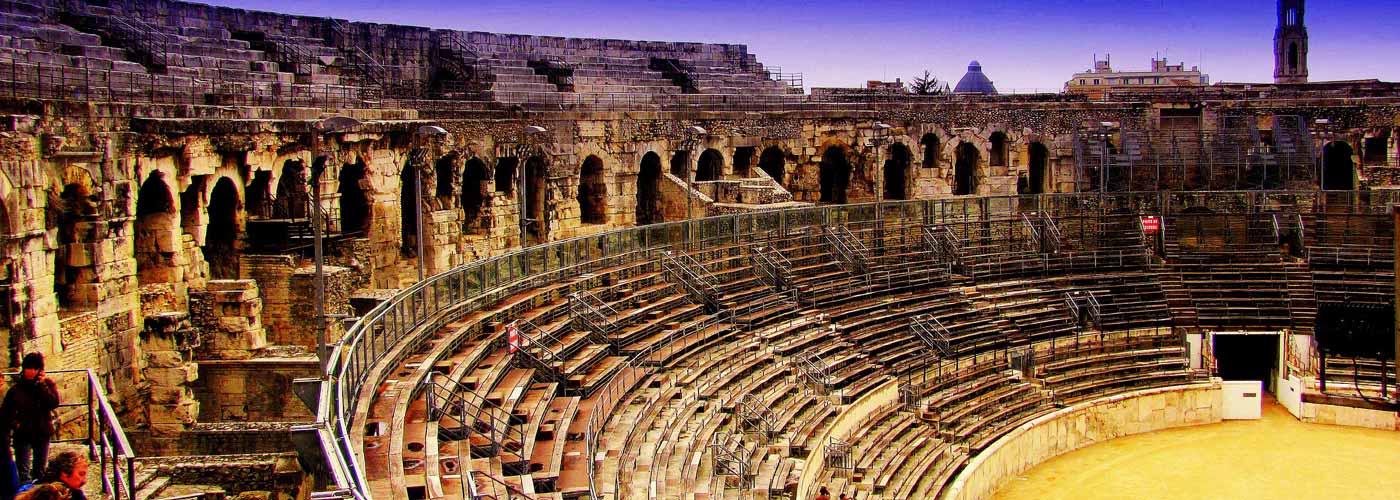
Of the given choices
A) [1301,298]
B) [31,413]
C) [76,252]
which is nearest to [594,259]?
[76,252]

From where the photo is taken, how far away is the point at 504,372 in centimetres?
2050

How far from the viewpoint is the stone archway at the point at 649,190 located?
132 feet

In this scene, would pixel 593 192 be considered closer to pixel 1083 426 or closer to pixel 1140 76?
pixel 1083 426

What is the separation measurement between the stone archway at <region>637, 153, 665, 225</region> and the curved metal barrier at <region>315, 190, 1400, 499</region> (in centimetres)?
785

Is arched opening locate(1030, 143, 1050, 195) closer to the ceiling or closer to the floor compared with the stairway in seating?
closer to the ceiling

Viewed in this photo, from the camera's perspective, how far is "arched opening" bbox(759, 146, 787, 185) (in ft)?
147

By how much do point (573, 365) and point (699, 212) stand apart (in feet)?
55.5

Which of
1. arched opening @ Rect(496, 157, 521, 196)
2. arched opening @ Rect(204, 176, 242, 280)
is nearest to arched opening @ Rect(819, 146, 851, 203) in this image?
arched opening @ Rect(496, 157, 521, 196)

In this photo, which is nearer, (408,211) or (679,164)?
(408,211)

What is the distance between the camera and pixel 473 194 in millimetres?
35562

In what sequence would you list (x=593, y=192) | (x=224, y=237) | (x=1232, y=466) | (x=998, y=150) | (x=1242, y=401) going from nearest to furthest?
(x=224, y=237)
(x=1232, y=466)
(x=1242, y=401)
(x=593, y=192)
(x=998, y=150)

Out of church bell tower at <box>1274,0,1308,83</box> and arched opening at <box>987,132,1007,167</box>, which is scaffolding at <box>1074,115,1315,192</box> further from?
church bell tower at <box>1274,0,1308,83</box>

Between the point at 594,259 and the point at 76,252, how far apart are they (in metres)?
9.20

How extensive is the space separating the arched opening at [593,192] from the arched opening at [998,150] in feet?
55.4
